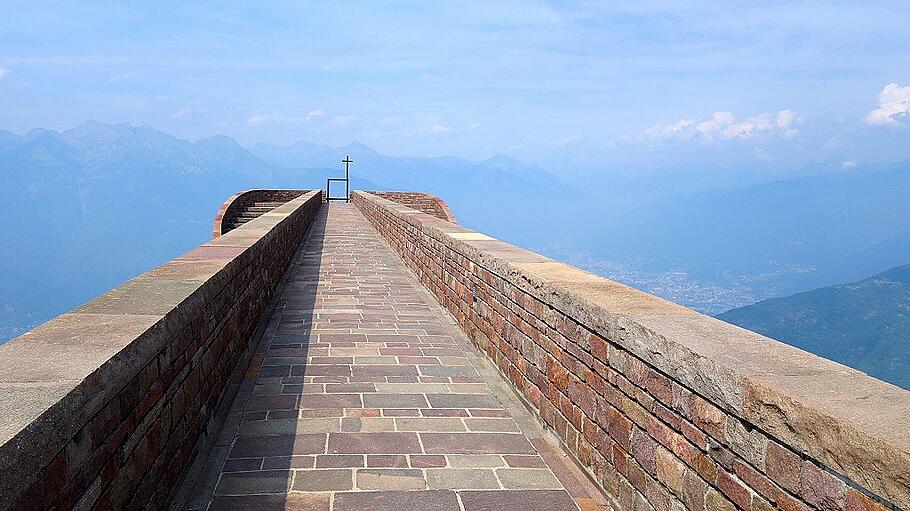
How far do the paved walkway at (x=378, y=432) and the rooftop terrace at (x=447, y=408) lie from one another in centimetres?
2

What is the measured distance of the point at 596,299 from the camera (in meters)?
3.59

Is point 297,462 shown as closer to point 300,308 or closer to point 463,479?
point 463,479

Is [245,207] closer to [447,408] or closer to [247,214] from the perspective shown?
[247,214]

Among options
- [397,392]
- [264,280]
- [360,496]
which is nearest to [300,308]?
[264,280]

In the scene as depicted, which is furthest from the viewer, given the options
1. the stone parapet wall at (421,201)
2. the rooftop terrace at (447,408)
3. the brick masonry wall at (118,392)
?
the stone parapet wall at (421,201)

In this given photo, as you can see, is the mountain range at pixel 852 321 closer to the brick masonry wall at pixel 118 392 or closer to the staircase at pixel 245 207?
the staircase at pixel 245 207

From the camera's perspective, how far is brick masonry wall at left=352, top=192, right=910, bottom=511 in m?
1.83

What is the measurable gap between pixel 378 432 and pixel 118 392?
2015 mm

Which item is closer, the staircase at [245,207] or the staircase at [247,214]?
the staircase at [245,207]

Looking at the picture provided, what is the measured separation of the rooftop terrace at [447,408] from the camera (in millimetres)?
1904

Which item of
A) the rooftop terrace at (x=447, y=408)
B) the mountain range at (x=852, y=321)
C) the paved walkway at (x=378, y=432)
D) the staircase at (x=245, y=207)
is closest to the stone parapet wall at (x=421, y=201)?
the staircase at (x=245, y=207)

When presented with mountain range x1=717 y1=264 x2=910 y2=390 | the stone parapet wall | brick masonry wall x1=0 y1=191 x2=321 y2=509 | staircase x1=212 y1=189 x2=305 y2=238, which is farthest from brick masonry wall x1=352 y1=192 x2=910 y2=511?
mountain range x1=717 y1=264 x2=910 y2=390

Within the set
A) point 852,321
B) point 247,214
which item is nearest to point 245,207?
point 247,214

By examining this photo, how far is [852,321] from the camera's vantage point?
14800 centimetres
